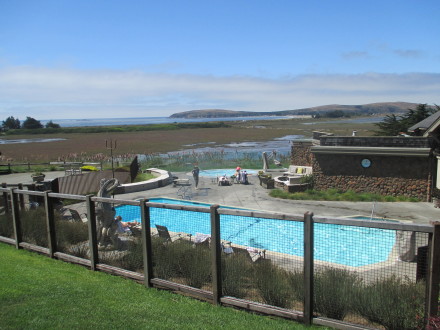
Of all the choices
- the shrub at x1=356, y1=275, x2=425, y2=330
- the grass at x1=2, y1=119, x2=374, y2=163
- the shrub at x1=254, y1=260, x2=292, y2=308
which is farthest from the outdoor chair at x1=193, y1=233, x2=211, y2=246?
the grass at x1=2, y1=119, x2=374, y2=163

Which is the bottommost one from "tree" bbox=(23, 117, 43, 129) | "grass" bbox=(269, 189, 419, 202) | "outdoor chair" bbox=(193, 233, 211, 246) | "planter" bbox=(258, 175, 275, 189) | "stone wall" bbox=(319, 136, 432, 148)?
"grass" bbox=(269, 189, 419, 202)

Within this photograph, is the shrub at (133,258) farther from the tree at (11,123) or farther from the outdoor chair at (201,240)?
the tree at (11,123)

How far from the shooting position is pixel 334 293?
193 inches

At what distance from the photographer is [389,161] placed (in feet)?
60.4

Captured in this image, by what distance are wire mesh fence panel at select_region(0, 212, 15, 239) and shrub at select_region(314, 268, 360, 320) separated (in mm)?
7198

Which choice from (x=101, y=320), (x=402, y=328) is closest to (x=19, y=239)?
(x=101, y=320)

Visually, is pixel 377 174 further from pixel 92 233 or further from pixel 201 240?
pixel 92 233

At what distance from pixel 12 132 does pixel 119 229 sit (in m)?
97.7

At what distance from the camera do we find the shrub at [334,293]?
4.87m

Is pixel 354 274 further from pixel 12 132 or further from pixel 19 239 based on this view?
pixel 12 132

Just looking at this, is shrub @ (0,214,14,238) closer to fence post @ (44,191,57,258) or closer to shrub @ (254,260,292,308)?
fence post @ (44,191,57,258)

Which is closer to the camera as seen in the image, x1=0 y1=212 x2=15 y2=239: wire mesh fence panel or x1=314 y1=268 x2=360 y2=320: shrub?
x1=314 y1=268 x2=360 y2=320: shrub

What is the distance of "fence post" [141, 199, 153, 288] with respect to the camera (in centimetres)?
607

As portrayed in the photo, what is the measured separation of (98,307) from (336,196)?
597 inches
